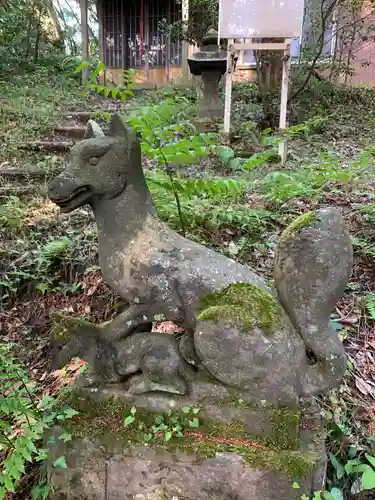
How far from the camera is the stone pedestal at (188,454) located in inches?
77.8

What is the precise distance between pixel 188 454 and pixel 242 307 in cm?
70

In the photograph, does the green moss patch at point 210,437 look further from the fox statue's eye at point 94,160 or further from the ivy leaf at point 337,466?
the fox statue's eye at point 94,160

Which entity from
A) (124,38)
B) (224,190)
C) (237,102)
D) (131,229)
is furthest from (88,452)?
(124,38)

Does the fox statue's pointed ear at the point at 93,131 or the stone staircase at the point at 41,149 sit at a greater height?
the fox statue's pointed ear at the point at 93,131

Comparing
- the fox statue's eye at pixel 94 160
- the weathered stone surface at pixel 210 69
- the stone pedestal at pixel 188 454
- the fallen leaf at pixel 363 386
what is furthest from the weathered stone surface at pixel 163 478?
the weathered stone surface at pixel 210 69

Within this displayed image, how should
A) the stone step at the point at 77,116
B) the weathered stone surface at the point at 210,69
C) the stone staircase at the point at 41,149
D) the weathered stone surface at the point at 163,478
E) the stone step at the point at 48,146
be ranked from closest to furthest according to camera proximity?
the weathered stone surface at the point at 163,478, the stone staircase at the point at 41,149, the stone step at the point at 48,146, the weathered stone surface at the point at 210,69, the stone step at the point at 77,116

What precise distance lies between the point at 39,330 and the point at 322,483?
7.81 feet

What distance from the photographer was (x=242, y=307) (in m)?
1.96

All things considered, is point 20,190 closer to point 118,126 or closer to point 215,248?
point 215,248

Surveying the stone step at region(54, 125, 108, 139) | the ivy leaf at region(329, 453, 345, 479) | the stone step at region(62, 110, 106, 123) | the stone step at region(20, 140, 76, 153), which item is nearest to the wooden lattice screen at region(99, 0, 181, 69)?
the stone step at region(62, 110, 106, 123)

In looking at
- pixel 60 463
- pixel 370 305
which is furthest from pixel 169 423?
pixel 370 305

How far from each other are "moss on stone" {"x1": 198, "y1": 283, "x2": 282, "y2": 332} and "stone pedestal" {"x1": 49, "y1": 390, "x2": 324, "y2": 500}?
1.20ft

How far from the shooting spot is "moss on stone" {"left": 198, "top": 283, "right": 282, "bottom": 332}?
75.9 inches

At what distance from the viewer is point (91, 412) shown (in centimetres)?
214
